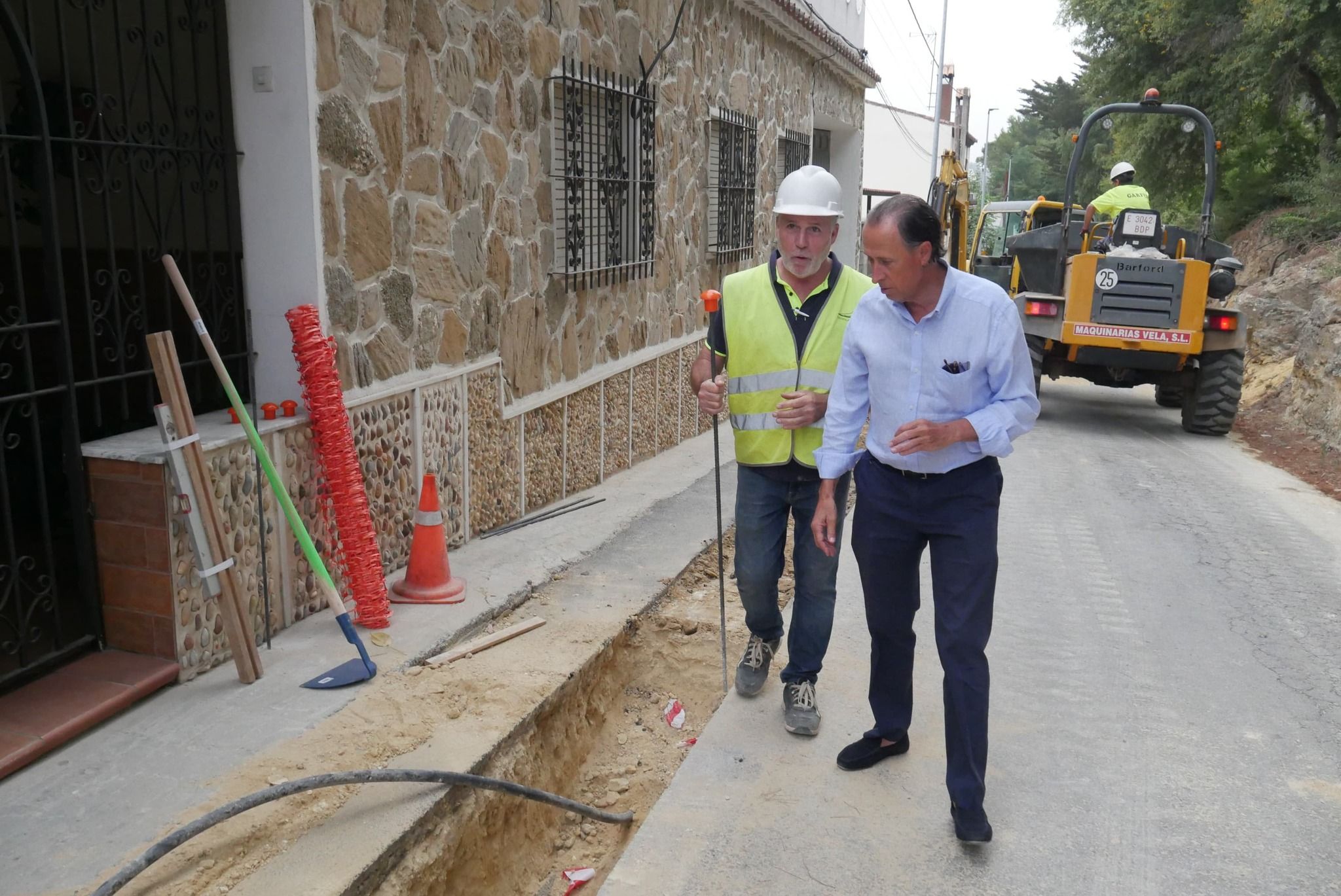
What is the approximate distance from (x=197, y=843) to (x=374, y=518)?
2.17m

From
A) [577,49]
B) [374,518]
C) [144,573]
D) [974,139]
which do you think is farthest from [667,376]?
[974,139]

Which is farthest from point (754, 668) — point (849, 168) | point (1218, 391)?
point (849, 168)

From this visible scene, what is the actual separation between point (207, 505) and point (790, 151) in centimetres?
1081

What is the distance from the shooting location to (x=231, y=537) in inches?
155

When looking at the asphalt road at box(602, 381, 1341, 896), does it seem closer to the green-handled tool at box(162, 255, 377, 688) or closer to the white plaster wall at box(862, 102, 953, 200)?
the green-handled tool at box(162, 255, 377, 688)

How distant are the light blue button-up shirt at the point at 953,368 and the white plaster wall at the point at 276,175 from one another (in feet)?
7.85

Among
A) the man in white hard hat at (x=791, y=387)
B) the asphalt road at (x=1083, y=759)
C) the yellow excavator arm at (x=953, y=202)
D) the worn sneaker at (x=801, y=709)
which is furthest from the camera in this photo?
the yellow excavator arm at (x=953, y=202)

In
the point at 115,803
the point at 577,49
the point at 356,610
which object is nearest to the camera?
the point at 115,803

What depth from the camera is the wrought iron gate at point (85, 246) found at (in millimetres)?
3506

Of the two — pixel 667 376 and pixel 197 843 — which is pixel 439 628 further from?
pixel 667 376

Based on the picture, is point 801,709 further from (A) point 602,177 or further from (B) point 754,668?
(A) point 602,177

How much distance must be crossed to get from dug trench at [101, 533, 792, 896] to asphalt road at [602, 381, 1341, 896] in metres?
0.51

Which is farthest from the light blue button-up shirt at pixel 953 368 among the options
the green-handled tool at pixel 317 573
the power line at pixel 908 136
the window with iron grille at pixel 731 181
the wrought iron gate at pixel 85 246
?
the power line at pixel 908 136

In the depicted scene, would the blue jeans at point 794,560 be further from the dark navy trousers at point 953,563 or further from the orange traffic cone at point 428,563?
the orange traffic cone at point 428,563
